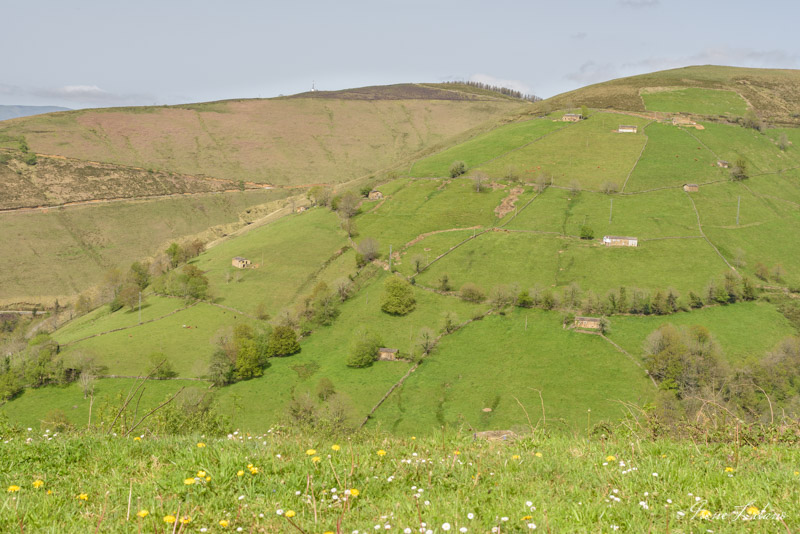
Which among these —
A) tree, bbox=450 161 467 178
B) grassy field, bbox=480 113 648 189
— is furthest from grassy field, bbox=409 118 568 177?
grassy field, bbox=480 113 648 189

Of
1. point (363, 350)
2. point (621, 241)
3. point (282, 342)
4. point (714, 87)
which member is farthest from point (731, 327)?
point (714, 87)

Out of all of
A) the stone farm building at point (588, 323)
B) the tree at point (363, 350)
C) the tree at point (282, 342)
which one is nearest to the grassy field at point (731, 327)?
the stone farm building at point (588, 323)

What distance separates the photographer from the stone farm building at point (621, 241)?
292 ft

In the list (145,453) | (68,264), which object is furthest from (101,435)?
(68,264)

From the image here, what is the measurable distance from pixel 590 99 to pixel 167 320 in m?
143

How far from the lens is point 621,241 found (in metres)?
89.2

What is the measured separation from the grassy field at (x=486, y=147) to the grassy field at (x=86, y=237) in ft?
235

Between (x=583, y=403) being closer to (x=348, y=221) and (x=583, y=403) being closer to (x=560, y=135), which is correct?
(x=348, y=221)

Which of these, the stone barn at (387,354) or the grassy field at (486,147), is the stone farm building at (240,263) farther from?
the grassy field at (486,147)

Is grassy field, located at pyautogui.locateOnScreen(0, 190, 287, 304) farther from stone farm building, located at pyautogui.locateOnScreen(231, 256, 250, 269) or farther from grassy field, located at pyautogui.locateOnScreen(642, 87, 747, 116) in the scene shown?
grassy field, located at pyautogui.locateOnScreen(642, 87, 747, 116)

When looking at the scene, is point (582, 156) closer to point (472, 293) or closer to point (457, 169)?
point (457, 169)

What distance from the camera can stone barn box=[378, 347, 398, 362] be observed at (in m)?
74.0

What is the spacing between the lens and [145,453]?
846 cm

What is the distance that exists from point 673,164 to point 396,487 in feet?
415
